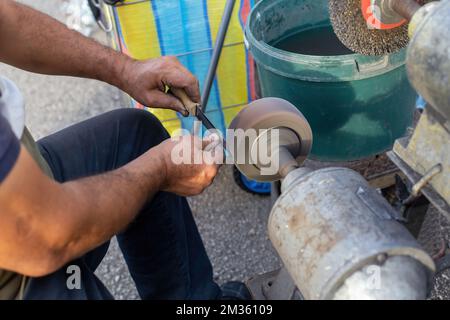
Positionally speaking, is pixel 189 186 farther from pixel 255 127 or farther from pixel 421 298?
pixel 421 298

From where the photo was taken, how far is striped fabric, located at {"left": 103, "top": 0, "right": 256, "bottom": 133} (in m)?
1.71

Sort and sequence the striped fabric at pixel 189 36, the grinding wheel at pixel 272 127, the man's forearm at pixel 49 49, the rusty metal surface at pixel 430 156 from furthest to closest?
1. the striped fabric at pixel 189 36
2. the man's forearm at pixel 49 49
3. the grinding wheel at pixel 272 127
4. the rusty metal surface at pixel 430 156

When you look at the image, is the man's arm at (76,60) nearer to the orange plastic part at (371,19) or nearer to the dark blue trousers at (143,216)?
the dark blue trousers at (143,216)

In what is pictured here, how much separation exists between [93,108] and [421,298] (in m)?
2.09

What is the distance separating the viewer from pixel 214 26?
1.79 meters

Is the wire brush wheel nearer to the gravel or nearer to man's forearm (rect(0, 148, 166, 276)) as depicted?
man's forearm (rect(0, 148, 166, 276))

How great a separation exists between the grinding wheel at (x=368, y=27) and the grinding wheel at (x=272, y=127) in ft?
0.86

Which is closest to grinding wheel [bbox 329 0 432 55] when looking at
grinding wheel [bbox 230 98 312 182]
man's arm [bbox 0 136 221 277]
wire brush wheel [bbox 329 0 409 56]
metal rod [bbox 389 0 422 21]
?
wire brush wheel [bbox 329 0 409 56]

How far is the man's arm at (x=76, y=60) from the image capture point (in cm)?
126

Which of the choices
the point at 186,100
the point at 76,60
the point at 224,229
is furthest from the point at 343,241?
the point at 224,229

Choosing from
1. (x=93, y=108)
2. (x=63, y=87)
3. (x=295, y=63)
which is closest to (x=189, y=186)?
(x=295, y=63)

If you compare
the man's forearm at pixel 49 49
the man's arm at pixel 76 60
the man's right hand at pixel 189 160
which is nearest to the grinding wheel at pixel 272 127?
the man's right hand at pixel 189 160

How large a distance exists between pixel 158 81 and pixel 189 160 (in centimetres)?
34

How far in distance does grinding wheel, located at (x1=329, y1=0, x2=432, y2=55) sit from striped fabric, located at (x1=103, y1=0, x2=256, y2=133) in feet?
1.91
